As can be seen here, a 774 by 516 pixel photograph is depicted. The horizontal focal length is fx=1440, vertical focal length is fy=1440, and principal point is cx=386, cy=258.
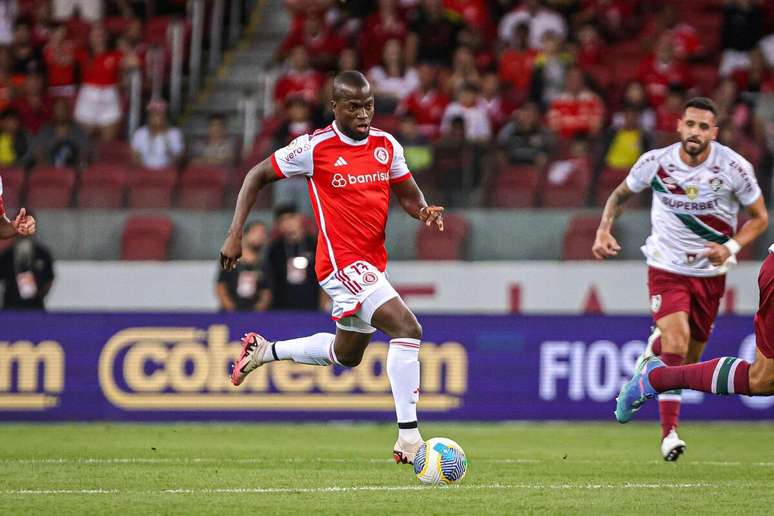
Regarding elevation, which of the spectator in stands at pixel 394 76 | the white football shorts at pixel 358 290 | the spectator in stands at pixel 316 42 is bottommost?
→ the white football shorts at pixel 358 290

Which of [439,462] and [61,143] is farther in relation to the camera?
[61,143]

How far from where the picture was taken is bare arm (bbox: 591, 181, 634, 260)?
1005 cm

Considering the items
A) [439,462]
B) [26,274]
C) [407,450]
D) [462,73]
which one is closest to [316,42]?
[462,73]

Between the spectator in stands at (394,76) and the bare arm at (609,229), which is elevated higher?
the spectator in stands at (394,76)

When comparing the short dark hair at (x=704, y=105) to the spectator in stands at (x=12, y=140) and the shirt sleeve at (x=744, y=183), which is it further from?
the spectator in stands at (x=12, y=140)

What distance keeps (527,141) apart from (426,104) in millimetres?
2088

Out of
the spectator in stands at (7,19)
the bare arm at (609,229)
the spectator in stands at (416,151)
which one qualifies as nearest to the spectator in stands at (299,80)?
the spectator in stands at (416,151)

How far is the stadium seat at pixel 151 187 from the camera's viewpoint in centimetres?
1742

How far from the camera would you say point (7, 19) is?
2220 centimetres

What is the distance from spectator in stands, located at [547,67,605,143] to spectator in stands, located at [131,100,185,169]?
480 centimetres

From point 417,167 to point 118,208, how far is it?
12.1 ft

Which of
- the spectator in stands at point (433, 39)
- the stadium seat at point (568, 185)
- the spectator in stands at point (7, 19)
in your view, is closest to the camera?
the stadium seat at point (568, 185)

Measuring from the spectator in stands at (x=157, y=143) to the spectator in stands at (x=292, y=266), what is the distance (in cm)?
331

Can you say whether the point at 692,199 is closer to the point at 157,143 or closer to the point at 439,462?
the point at 439,462
